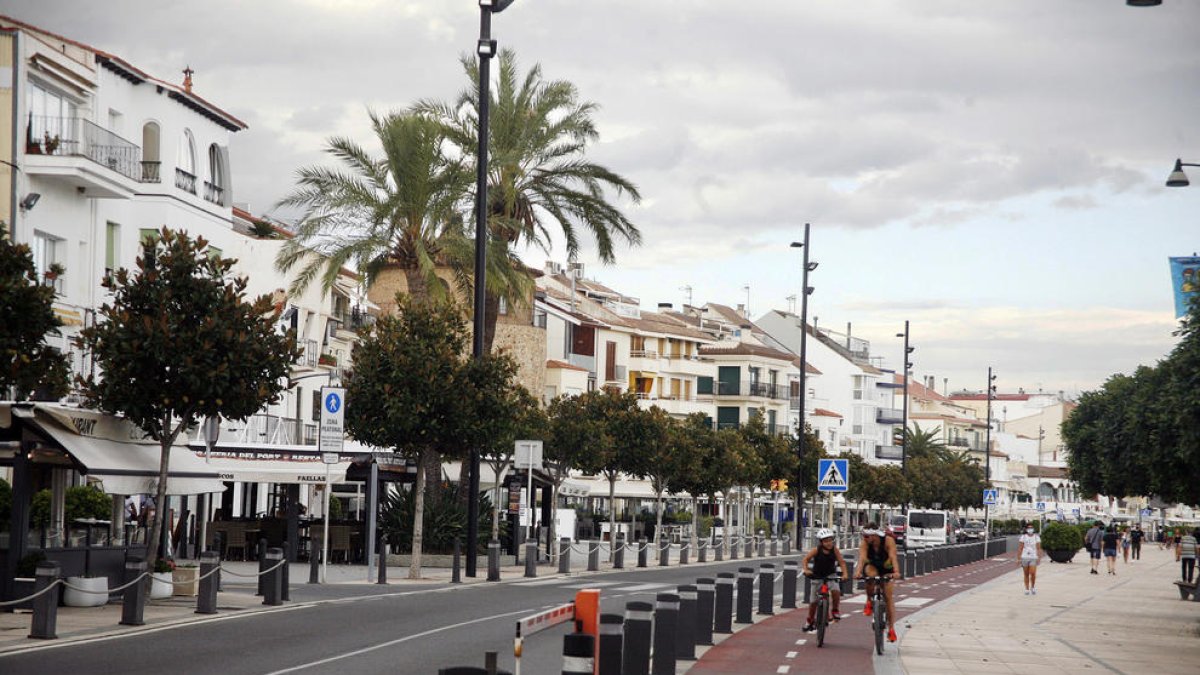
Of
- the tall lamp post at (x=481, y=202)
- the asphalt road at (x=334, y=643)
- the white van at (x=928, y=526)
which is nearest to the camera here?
the asphalt road at (x=334, y=643)

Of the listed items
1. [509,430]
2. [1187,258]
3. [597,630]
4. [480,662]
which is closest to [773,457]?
[509,430]

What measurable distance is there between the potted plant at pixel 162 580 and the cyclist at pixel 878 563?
10879 millimetres

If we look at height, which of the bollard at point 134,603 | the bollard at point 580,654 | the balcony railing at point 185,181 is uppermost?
the balcony railing at point 185,181

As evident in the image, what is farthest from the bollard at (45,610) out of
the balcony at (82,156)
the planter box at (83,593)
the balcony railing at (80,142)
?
the balcony railing at (80,142)

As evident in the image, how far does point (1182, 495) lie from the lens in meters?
30.8

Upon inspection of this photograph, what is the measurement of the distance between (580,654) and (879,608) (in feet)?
38.4

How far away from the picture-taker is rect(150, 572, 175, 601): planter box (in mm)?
25250

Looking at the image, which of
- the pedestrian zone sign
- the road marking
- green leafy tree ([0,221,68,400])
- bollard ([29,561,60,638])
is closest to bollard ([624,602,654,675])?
the road marking

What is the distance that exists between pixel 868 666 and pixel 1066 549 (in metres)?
55.0

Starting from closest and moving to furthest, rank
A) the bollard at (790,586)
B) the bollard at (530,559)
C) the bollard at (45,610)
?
the bollard at (45,610), the bollard at (790,586), the bollard at (530,559)

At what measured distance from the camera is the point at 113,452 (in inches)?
960

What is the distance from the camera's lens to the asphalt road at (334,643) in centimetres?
1627

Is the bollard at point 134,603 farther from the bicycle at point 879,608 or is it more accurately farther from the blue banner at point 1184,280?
the blue banner at point 1184,280

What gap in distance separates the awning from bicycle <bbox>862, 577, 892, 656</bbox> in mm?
11109
